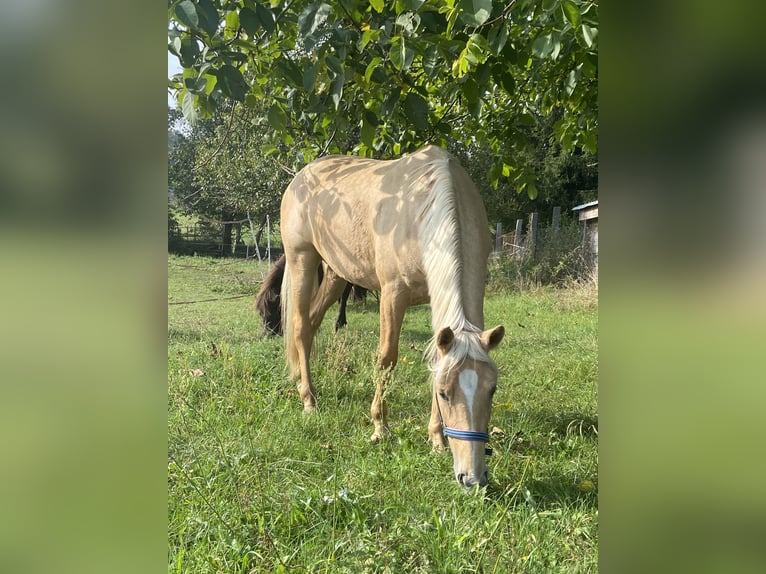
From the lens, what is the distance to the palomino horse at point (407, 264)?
A: 2.22 metres

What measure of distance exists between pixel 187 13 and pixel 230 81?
1.77ft

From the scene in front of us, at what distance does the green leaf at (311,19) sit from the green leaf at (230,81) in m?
0.29

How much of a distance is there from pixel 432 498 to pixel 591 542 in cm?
73

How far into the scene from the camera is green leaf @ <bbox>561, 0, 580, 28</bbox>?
1.56m

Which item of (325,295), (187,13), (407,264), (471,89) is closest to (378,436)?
(407,264)

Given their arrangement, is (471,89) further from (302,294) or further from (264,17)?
(302,294)

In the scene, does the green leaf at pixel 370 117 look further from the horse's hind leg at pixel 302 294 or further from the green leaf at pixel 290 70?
the horse's hind leg at pixel 302 294

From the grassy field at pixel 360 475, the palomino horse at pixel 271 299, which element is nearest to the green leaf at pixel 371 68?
the grassy field at pixel 360 475

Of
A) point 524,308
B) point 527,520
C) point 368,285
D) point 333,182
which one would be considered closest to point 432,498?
point 527,520

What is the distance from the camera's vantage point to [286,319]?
14.1 ft

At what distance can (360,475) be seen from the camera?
256 cm

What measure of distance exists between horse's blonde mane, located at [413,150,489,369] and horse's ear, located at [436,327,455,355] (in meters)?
0.03
